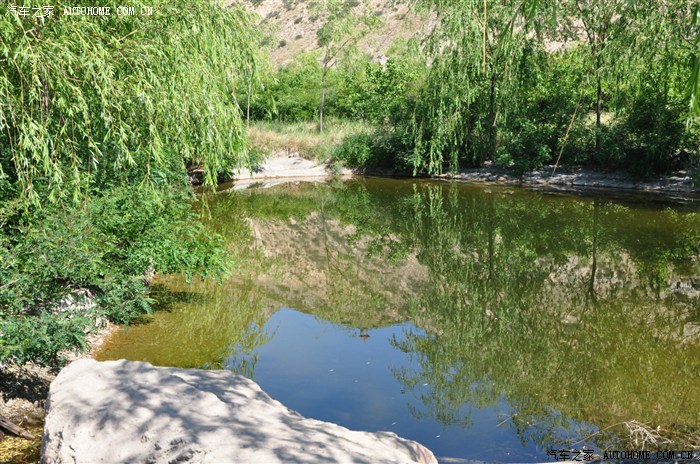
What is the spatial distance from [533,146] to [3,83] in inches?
687

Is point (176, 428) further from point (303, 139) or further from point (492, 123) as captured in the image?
point (303, 139)

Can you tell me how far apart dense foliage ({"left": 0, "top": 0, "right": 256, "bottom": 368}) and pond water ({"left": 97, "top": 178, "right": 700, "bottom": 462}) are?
1.02 m

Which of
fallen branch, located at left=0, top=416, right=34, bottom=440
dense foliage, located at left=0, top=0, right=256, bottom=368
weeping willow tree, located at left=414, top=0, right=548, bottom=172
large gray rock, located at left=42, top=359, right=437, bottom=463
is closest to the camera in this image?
large gray rock, located at left=42, top=359, right=437, bottom=463

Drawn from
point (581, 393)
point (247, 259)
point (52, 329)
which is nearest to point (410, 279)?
point (247, 259)

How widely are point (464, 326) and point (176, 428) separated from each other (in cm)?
569

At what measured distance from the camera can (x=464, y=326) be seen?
30.6 ft

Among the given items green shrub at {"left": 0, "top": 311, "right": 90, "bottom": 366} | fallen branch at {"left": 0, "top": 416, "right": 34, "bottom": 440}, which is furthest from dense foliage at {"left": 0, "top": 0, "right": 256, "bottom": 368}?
fallen branch at {"left": 0, "top": 416, "right": 34, "bottom": 440}

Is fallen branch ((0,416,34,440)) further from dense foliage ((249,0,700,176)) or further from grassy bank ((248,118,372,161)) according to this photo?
grassy bank ((248,118,372,161))

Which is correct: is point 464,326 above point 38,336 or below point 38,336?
below

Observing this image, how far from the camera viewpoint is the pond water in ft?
21.7

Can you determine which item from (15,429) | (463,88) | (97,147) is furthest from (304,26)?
(15,429)

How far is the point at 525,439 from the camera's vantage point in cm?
615

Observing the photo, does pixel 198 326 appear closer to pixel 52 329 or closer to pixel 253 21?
pixel 52 329

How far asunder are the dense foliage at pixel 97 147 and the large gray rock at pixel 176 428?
1.11m
